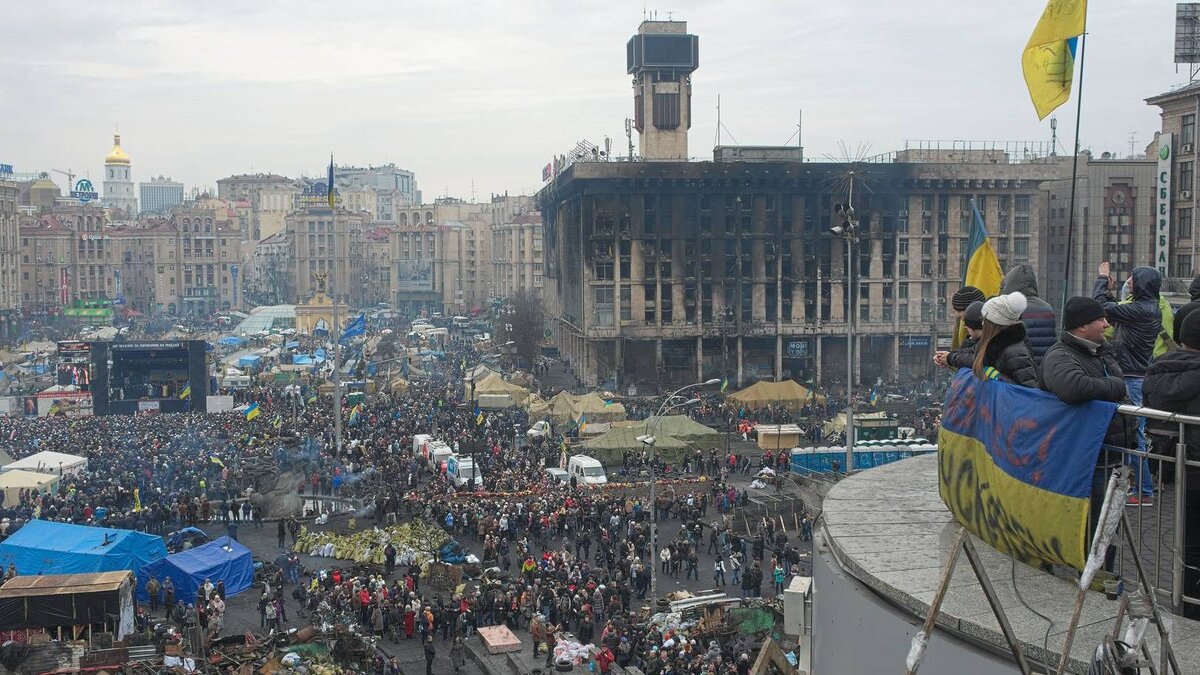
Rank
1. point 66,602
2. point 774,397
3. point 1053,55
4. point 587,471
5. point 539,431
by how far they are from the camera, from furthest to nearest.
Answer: point 774,397
point 539,431
point 587,471
point 66,602
point 1053,55

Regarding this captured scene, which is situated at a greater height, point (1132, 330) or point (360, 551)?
point (1132, 330)

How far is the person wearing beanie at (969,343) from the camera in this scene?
794 centimetres

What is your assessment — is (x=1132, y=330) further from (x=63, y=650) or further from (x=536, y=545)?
(x=536, y=545)

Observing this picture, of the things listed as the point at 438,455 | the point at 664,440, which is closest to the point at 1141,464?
the point at 664,440

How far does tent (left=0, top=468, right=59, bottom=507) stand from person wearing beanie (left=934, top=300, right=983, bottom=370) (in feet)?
113

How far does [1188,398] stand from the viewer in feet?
19.1

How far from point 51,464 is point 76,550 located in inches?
625

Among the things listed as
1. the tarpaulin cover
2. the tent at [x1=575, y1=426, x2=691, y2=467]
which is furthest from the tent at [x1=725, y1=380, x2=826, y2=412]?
the tarpaulin cover

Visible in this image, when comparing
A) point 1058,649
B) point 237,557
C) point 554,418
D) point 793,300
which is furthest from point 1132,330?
point 793,300

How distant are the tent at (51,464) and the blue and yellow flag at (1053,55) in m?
36.9

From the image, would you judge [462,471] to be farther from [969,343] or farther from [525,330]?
[525,330]

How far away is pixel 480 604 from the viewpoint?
1008 inches

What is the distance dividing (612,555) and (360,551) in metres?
6.69

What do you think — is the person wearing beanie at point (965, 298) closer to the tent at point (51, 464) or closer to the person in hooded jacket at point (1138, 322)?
the person in hooded jacket at point (1138, 322)
